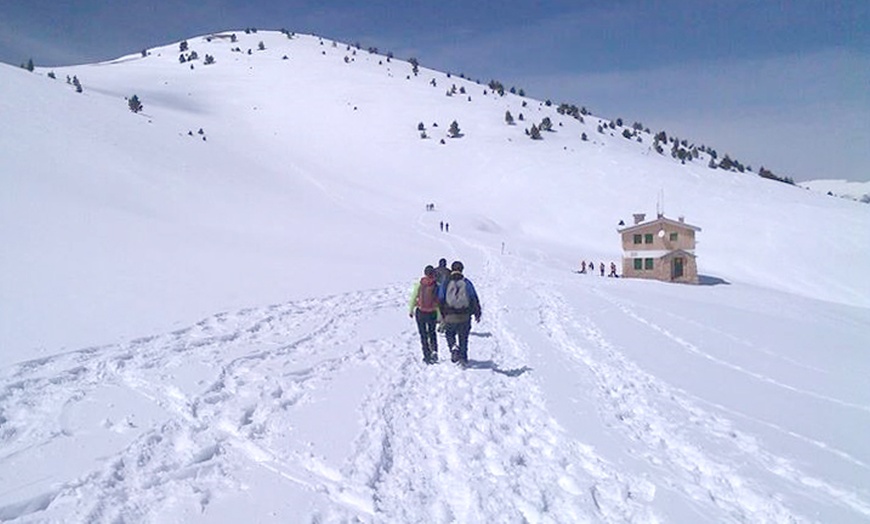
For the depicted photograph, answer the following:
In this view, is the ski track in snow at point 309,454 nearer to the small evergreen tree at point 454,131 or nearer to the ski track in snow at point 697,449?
the ski track in snow at point 697,449

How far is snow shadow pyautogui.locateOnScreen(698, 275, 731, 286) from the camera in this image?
34191mm

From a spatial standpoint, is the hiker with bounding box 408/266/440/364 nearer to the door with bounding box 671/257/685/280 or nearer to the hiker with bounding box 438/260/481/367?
the hiker with bounding box 438/260/481/367

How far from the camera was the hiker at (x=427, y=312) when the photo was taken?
9273mm

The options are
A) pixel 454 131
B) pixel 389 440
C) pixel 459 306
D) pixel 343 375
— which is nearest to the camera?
pixel 389 440

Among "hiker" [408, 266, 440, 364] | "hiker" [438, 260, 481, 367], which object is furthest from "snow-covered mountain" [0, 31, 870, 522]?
"hiker" [438, 260, 481, 367]

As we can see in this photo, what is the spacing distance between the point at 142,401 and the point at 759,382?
876cm

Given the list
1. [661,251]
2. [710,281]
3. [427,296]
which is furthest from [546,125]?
[427,296]

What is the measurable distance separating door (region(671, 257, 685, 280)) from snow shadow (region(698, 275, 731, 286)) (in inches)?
48.8

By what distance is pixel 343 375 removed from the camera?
8.36 m

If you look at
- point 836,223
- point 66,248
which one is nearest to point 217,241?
point 66,248

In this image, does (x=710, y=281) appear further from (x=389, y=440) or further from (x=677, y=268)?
(x=389, y=440)

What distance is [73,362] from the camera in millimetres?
7754

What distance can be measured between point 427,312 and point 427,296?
0.26 metres

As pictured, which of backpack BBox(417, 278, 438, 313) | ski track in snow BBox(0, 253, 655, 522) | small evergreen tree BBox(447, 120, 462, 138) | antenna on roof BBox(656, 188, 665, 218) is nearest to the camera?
ski track in snow BBox(0, 253, 655, 522)
